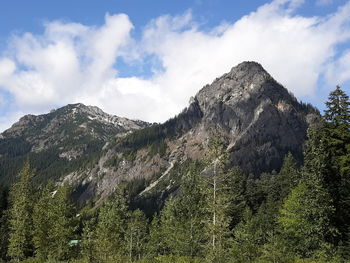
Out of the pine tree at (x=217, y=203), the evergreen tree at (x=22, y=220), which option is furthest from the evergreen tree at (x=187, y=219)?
the evergreen tree at (x=22, y=220)

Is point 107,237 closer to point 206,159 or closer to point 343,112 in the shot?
point 206,159

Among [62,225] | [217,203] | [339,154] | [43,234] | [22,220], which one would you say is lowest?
[43,234]

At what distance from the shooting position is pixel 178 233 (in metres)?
48.3

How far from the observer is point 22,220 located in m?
50.7

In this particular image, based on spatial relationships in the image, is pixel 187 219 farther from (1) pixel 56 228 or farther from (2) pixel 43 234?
(2) pixel 43 234

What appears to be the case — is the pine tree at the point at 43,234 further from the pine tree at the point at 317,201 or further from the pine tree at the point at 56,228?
the pine tree at the point at 317,201

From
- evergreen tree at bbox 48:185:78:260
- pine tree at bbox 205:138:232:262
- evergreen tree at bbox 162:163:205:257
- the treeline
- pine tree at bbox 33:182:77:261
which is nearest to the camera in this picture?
pine tree at bbox 205:138:232:262

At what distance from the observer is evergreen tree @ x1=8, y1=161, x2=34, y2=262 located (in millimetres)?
47719

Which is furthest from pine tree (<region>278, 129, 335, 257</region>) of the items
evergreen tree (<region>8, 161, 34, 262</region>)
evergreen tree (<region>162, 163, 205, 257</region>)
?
evergreen tree (<region>8, 161, 34, 262</region>)

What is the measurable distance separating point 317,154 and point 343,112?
7.19 m

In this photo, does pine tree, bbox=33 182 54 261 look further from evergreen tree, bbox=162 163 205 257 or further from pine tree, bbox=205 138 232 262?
pine tree, bbox=205 138 232 262

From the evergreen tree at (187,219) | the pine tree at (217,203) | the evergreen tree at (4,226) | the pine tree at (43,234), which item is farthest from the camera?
the evergreen tree at (4,226)

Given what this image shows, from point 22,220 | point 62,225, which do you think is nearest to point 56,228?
point 62,225

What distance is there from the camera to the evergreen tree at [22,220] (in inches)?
1879
